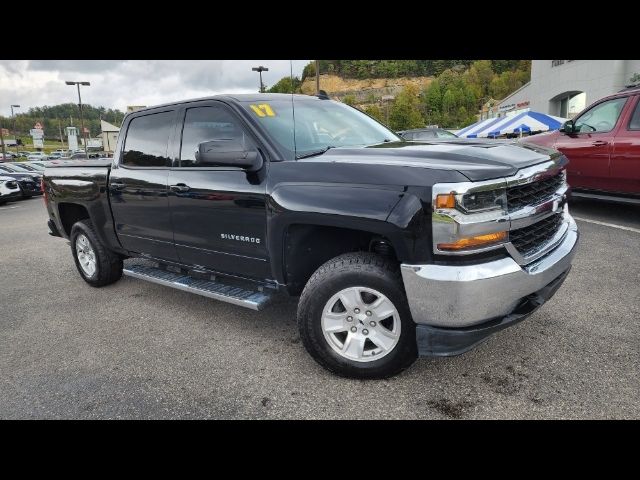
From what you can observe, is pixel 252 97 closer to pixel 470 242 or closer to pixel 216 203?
pixel 216 203

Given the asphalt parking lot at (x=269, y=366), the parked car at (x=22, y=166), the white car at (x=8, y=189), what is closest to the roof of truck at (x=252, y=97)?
the asphalt parking lot at (x=269, y=366)

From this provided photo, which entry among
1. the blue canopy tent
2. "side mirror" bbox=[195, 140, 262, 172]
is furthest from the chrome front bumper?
the blue canopy tent

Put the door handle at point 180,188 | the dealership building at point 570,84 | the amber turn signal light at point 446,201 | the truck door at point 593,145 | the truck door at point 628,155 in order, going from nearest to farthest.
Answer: the amber turn signal light at point 446,201, the door handle at point 180,188, the truck door at point 628,155, the truck door at point 593,145, the dealership building at point 570,84

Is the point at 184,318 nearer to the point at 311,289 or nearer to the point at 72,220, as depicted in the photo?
the point at 311,289

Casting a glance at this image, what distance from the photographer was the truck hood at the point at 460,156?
103 inches

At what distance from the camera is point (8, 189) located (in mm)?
15766

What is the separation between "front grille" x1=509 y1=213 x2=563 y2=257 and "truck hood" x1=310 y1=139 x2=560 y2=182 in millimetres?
360

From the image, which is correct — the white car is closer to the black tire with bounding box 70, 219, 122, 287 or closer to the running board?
the black tire with bounding box 70, 219, 122, 287

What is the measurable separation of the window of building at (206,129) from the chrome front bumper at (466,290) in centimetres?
162

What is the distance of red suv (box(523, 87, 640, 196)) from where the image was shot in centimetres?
650

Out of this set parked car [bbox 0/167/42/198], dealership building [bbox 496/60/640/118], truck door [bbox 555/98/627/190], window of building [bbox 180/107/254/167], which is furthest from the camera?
dealership building [bbox 496/60/640/118]

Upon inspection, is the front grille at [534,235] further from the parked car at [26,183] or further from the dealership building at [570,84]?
the dealership building at [570,84]

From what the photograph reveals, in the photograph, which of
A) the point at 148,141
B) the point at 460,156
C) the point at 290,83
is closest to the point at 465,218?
the point at 460,156

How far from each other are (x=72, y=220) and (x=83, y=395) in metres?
3.15
